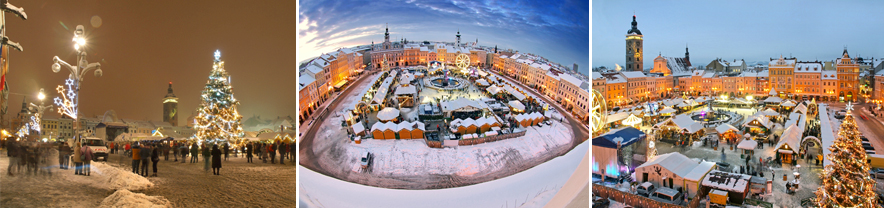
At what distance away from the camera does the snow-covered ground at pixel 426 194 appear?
2396 millimetres

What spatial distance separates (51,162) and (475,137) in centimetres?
696

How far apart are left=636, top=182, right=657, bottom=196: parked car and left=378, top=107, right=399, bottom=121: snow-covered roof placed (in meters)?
6.14

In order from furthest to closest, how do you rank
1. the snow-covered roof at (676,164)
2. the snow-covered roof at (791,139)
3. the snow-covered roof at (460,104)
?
the snow-covered roof at (791,139) < the snow-covered roof at (676,164) < the snow-covered roof at (460,104)

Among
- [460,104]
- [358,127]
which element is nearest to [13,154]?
[358,127]

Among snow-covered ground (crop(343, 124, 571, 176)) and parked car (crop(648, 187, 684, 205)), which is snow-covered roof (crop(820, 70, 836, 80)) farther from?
snow-covered ground (crop(343, 124, 571, 176))

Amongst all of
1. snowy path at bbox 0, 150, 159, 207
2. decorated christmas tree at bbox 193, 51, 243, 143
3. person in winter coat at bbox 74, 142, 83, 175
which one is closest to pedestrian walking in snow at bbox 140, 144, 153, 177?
snowy path at bbox 0, 150, 159, 207

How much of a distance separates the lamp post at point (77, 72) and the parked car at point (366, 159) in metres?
5.95

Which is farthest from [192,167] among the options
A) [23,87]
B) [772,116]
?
[772,116]

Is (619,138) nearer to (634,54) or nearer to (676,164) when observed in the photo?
(676,164)

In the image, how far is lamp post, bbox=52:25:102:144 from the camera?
5.68 meters

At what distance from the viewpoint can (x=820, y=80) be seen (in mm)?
17016

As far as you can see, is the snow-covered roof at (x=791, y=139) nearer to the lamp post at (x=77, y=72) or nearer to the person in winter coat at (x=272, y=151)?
the person in winter coat at (x=272, y=151)

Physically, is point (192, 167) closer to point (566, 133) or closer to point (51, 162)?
point (51, 162)

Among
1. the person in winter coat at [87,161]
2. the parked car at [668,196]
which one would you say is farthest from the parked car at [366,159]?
the parked car at [668,196]
